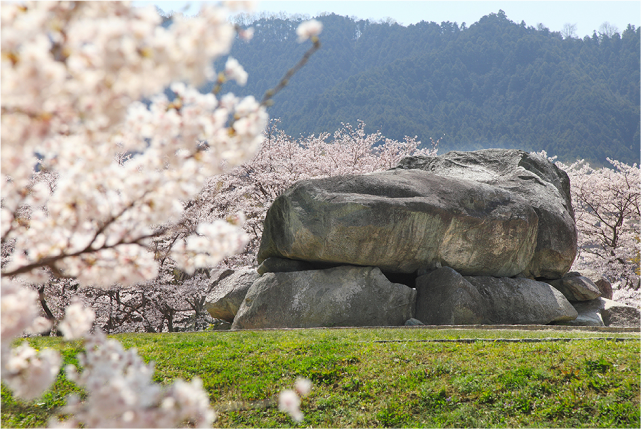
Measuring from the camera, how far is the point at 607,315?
12719mm

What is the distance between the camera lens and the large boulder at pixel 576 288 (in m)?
13.1

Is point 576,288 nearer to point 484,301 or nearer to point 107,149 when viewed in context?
point 484,301

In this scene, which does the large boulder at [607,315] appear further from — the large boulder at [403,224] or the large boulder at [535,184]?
the large boulder at [403,224]

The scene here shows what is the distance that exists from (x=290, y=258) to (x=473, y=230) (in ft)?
17.0

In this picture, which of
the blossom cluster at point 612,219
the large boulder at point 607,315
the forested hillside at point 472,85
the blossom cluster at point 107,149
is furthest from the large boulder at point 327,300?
the forested hillside at point 472,85

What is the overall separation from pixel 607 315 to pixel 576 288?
1.08 metres

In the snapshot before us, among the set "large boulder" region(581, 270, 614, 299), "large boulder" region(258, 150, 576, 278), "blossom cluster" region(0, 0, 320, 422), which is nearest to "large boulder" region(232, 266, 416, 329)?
"large boulder" region(258, 150, 576, 278)

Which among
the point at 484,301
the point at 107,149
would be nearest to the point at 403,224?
the point at 484,301

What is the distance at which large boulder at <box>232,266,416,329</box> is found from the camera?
10453 millimetres

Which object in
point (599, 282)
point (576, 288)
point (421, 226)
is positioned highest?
point (421, 226)

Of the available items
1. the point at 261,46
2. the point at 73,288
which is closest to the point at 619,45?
the point at 261,46

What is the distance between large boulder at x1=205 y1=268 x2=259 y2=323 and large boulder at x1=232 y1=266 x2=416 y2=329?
916mm

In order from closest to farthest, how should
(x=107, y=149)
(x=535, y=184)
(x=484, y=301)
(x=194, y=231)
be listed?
1. (x=107, y=149)
2. (x=484, y=301)
3. (x=194, y=231)
4. (x=535, y=184)

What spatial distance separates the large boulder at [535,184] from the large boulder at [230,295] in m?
7.19
